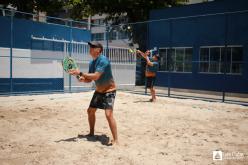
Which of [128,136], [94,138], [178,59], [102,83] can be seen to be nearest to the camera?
[102,83]

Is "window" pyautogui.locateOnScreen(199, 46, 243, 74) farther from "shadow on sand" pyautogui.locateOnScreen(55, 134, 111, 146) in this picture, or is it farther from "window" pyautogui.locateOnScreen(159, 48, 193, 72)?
"shadow on sand" pyautogui.locateOnScreen(55, 134, 111, 146)

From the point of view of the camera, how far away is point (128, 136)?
6262mm

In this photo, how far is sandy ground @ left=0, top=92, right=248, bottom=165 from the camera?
483 cm

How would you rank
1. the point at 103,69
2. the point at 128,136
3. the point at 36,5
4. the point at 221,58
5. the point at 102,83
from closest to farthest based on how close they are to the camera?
the point at 103,69, the point at 102,83, the point at 128,136, the point at 221,58, the point at 36,5

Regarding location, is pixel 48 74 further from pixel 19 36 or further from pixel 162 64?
pixel 162 64

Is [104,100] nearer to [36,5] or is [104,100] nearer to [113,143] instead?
[113,143]

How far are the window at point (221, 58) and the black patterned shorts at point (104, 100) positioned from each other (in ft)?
37.5

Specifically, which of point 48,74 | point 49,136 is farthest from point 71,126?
point 48,74

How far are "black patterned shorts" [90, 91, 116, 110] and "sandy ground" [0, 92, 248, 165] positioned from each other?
70cm

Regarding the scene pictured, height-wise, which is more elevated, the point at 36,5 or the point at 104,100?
the point at 36,5

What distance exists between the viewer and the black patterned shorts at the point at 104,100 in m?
5.57

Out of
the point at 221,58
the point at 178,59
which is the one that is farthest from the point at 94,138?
the point at 178,59

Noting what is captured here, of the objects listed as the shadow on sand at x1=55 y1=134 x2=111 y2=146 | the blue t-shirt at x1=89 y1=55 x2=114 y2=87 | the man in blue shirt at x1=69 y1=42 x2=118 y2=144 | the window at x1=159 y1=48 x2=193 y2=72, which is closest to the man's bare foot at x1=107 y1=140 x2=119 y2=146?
the man in blue shirt at x1=69 y1=42 x2=118 y2=144

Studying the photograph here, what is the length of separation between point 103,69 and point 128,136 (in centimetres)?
166
